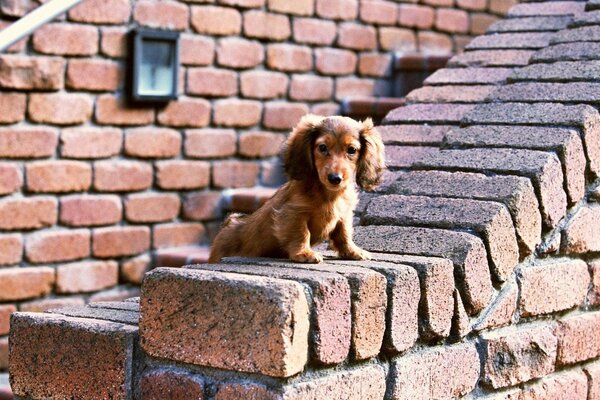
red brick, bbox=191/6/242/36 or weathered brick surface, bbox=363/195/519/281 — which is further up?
red brick, bbox=191/6/242/36

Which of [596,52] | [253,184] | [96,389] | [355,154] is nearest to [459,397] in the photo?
[355,154]

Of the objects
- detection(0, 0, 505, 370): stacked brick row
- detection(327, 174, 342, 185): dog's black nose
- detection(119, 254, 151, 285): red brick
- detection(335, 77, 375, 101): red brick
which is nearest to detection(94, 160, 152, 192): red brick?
detection(0, 0, 505, 370): stacked brick row

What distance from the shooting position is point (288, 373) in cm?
190

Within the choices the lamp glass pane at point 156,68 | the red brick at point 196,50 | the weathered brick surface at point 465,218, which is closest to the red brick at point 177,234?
the lamp glass pane at point 156,68

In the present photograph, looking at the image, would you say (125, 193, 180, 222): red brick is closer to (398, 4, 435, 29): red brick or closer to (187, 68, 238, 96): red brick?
(187, 68, 238, 96): red brick

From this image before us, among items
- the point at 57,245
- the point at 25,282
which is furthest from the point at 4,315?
the point at 57,245

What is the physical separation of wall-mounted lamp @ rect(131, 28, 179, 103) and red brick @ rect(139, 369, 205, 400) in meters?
1.98

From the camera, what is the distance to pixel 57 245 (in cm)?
375

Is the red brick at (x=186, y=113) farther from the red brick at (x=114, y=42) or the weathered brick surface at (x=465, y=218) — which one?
the weathered brick surface at (x=465, y=218)

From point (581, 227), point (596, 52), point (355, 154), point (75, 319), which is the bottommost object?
point (75, 319)

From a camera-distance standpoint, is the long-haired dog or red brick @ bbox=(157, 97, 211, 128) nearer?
the long-haired dog

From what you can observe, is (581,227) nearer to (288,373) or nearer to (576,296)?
(576,296)

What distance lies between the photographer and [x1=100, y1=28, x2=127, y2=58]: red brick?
3850 millimetres

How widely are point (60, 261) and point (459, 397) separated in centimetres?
182
